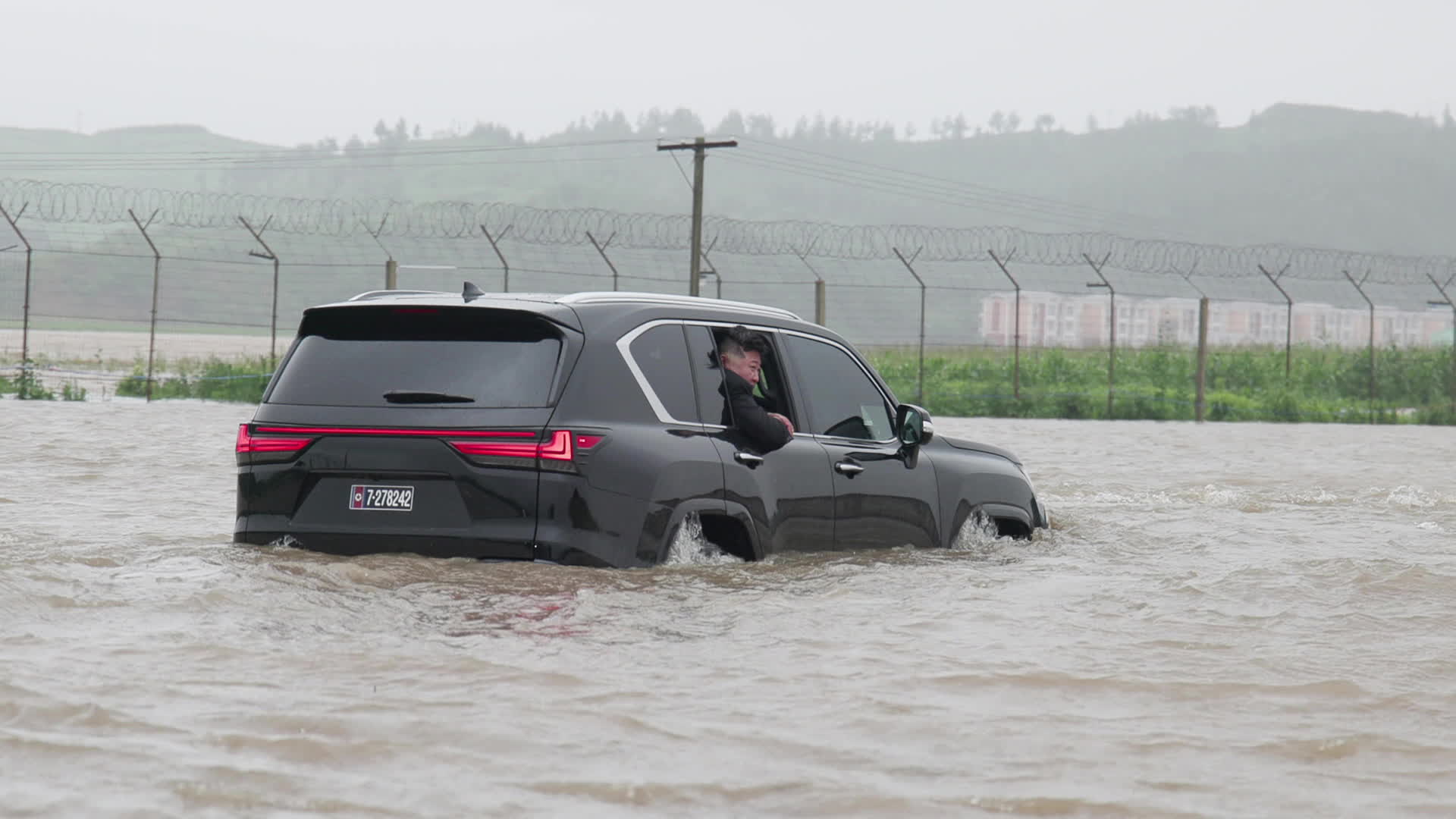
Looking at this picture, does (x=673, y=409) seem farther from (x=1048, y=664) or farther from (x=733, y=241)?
(x=733, y=241)

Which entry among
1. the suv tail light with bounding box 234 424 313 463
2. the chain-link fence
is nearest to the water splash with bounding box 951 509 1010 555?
the suv tail light with bounding box 234 424 313 463

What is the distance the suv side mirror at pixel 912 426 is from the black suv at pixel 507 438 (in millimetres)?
1115

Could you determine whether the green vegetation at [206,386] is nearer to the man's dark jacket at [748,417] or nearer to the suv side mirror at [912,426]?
the suv side mirror at [912,426]

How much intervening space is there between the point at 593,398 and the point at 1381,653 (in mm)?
3181

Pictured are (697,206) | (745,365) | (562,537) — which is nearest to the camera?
(562,537)

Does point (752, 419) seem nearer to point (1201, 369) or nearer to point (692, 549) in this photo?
point (692, 549)

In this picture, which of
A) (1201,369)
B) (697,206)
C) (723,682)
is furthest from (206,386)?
(723,682)

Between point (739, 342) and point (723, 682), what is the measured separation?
101 inches

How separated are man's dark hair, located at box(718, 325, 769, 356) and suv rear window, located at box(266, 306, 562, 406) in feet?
3.58

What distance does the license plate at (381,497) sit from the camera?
23.5 ft

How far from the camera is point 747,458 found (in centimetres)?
784

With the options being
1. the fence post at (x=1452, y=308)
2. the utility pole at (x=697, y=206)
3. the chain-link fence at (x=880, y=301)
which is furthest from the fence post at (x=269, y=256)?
the fence post at (x=1452, y=308)

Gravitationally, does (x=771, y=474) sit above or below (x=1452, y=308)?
below

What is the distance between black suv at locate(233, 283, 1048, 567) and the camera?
7055 mm
